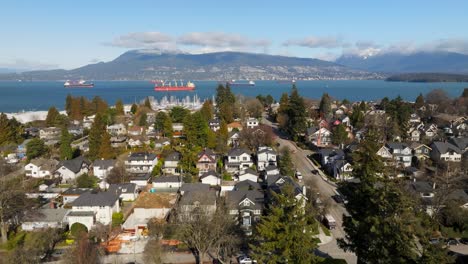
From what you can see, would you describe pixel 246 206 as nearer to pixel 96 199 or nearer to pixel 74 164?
pixel 96 199

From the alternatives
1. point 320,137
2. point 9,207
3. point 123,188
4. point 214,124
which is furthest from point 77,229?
point 320,137

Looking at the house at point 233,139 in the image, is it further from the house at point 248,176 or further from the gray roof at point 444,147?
the gray roof at point 444,147

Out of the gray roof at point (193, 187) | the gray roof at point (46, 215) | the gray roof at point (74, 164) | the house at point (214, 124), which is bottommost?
the gray roof at point (46, 215)

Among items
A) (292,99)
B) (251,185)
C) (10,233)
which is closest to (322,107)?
(292,99)

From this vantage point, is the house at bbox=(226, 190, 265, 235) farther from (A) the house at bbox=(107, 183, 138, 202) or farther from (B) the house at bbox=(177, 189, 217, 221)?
(A) the house at bbox=(107, 183, 138, 202)

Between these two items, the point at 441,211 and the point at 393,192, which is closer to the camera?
the point at 393,192

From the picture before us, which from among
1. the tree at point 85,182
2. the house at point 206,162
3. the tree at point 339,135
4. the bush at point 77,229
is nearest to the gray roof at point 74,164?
the tree at point 85,182

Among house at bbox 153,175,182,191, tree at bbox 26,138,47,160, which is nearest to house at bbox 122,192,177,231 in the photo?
house at bbox 153,175,182,191

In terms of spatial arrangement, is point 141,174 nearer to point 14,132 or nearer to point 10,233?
point 10,233
